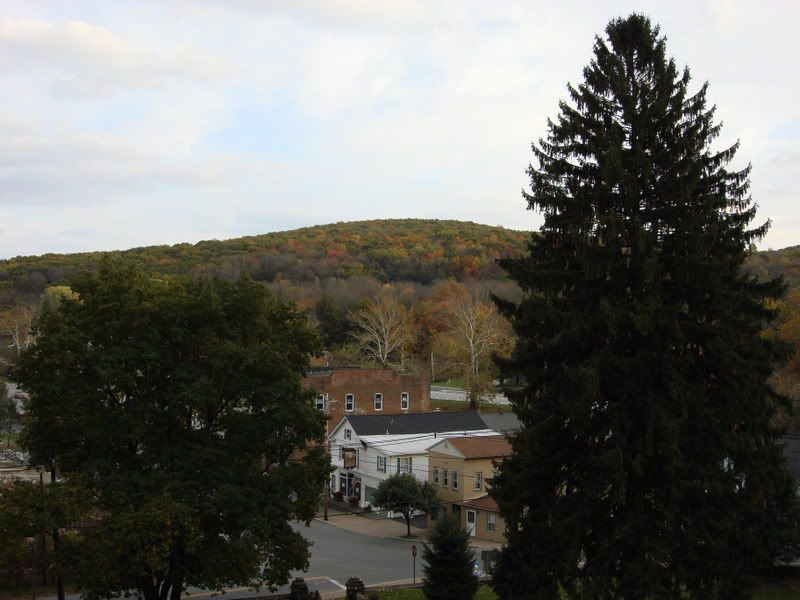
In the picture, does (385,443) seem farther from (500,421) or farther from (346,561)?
(346,561)

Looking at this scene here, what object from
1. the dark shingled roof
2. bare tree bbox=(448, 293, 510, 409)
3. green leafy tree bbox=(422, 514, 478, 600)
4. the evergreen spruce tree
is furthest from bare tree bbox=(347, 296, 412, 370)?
the evergreen spruce tree

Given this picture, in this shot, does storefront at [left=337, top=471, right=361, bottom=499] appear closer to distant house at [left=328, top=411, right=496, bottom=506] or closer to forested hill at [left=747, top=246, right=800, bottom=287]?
distant house at [left=328, top=411, right=496, bottom=506]

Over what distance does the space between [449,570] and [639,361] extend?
12.0m

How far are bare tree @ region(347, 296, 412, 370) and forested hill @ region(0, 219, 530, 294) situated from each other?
34.0 meters

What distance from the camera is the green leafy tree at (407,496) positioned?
39.4 metres

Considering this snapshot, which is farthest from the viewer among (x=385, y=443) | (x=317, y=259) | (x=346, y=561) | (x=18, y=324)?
(x=317, y=259)

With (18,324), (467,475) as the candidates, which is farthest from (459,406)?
(18,324)

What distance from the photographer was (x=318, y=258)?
15012 cm

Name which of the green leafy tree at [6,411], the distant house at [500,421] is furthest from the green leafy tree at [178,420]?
the green leafy tree at [6,411]

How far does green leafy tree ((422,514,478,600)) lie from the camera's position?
80.5ft

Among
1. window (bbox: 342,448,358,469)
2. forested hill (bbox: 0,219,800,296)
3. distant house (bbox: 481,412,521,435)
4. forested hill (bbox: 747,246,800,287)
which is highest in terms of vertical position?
forested hill (bbox: 0,219,800,296)

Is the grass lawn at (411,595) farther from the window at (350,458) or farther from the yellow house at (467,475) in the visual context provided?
the window at (350,458)

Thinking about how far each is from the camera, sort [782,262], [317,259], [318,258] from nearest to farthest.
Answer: [782,262]
[317,259]
[318,258]

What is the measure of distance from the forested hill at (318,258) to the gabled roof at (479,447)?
74.1 meters
